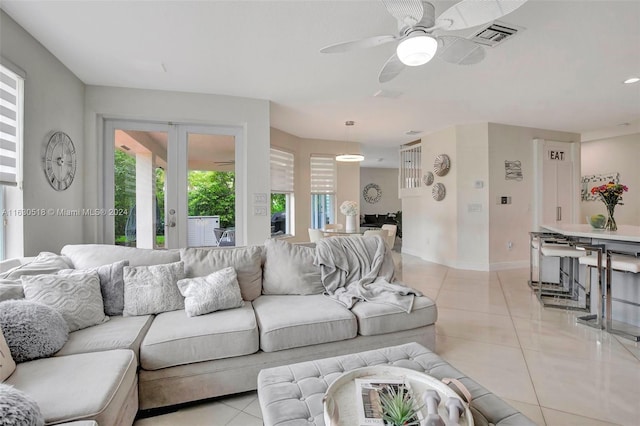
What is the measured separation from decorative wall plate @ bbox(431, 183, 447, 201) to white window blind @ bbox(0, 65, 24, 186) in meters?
5.86

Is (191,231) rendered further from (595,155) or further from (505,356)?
(595,155)

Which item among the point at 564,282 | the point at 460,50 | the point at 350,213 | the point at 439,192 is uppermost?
the point at 460,50

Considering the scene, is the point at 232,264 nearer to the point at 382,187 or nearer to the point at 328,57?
the point at 328,57

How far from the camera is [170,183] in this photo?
392 cm

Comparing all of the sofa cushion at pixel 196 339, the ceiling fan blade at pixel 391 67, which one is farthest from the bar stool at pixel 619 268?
the sofa cushion at pixel 196 339

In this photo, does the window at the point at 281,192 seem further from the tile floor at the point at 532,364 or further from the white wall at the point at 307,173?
the tile floor at the point at 532,364

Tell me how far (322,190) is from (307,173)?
1.66ft

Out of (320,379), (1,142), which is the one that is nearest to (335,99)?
(1,142)

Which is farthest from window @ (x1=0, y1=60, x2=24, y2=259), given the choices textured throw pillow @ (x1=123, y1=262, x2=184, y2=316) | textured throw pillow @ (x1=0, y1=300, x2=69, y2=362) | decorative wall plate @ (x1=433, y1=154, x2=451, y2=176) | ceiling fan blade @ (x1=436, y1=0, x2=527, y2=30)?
decorative wall plate @ (x1=433, y1=154, x2=451, y2=176)

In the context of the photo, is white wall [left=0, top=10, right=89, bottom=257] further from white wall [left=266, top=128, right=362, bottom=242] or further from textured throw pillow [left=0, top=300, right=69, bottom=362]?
white wall [left=266, top=128, right=362, bottom=242]

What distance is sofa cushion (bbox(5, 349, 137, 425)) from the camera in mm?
1168

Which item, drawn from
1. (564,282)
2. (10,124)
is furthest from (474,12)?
(564,282)

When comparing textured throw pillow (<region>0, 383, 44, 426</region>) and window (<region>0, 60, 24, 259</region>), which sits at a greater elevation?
window (<region>0, 60, 24, 259</region>)

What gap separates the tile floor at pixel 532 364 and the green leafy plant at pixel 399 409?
983 millimetres
